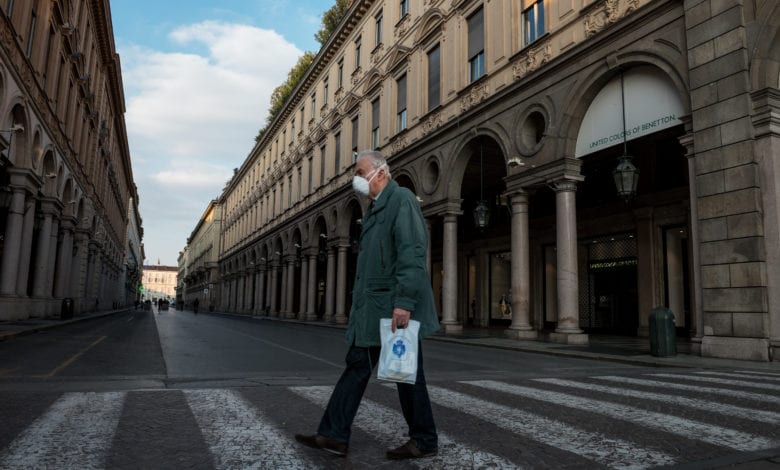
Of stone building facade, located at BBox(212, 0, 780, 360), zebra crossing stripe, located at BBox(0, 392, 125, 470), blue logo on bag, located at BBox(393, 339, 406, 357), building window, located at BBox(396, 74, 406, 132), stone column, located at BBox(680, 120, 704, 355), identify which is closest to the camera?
zebra crossing stripe, located at BBox(0, 392, 125, 470)

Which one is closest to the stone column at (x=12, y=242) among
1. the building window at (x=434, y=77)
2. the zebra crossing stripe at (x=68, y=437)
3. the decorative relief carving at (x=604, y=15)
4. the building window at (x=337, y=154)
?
the building window at (x=434, y=77)

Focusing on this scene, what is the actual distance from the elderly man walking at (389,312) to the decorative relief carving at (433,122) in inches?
709

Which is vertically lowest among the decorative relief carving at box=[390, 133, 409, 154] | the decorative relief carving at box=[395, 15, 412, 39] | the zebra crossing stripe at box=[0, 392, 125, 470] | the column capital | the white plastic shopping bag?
the zebra crossing stripe at box=[0, 392, 125, 470]

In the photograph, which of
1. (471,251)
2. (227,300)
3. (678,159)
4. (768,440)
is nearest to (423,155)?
(471,251)

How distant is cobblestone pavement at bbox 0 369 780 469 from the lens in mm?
3131

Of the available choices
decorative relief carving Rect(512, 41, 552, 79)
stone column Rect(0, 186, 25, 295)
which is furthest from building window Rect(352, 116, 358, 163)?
stone column Rect(0, 186, 25, 295)

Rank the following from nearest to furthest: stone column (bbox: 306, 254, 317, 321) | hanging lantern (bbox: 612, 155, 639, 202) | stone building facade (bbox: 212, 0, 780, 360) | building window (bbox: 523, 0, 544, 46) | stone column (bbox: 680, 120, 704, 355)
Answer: stone building facade (bbox: 212, 0, 780, 360) → stone column (bbox: 680, 120, 704, 355) → hanging lantern (bbox: 612, 155, 639, 202) → building window (bbox: 523, 0, 544, 46) → stone column (bbox: 306, 254, 317, 321)

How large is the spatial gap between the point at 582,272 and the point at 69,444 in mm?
19497

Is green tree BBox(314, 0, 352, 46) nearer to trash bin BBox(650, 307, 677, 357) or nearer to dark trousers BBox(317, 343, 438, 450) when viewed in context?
trash bin BBox(650, 307, 677, 357)

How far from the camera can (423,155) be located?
22.0 meters

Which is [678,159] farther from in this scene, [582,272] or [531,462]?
[531,462]

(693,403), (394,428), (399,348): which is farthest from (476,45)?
(399,348)

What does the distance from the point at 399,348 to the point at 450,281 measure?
55.1 feet

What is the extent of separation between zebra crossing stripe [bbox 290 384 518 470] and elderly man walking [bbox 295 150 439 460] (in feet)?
0.44
